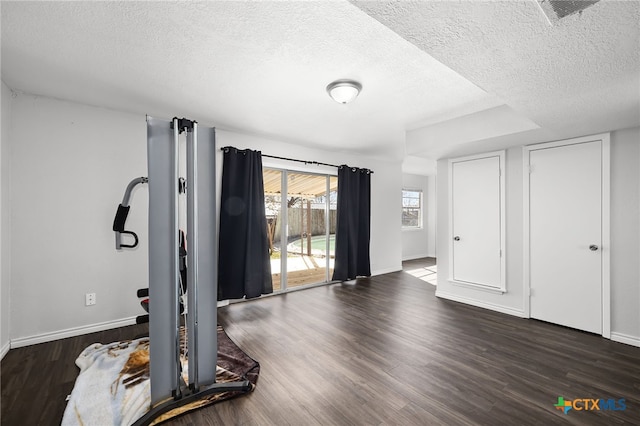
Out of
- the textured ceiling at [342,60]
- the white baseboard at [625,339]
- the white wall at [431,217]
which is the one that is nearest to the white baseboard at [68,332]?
the textured ceiling at [342,60]

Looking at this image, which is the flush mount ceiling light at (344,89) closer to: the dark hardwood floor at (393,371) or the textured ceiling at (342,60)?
the textured ceiling at (342,60)

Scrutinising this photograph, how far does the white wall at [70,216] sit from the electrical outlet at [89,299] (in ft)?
0.11

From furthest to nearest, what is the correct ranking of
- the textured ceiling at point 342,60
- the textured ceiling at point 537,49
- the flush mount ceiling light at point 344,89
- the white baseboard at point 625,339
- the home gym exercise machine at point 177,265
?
the white baseboard at point 625,339 → the flush mount ceiling light at point 344,89 → the home gym exercise machine at point 177,265 → the textured ceiling at point 342,60 → the textured ceiling at point 537,49

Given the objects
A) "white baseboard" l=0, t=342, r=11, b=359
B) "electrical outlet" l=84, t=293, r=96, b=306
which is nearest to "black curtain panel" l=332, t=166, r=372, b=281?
"electrical outlet" l=84, t=293, r=96, b=306

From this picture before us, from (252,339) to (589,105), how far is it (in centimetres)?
366

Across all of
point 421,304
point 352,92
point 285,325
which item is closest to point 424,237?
point 421,304

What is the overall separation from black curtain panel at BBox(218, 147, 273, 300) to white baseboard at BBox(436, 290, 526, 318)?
8.86ft

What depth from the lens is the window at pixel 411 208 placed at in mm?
7961

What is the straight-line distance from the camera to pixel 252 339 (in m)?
2.82

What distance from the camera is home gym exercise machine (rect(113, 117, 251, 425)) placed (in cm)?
168

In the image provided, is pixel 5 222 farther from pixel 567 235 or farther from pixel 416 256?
pixel 416 256

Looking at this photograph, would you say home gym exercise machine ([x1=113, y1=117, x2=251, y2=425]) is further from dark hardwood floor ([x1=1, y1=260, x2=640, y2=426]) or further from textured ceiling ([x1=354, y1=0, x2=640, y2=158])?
textured ceiling ([x1=354, y1=0, x2=640, y2=158])

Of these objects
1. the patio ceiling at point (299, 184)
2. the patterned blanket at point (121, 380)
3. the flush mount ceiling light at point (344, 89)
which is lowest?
the patterned blanket at point (121, 380)

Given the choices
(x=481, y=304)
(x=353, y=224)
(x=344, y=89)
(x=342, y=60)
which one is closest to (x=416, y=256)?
(x=353, y=224)
